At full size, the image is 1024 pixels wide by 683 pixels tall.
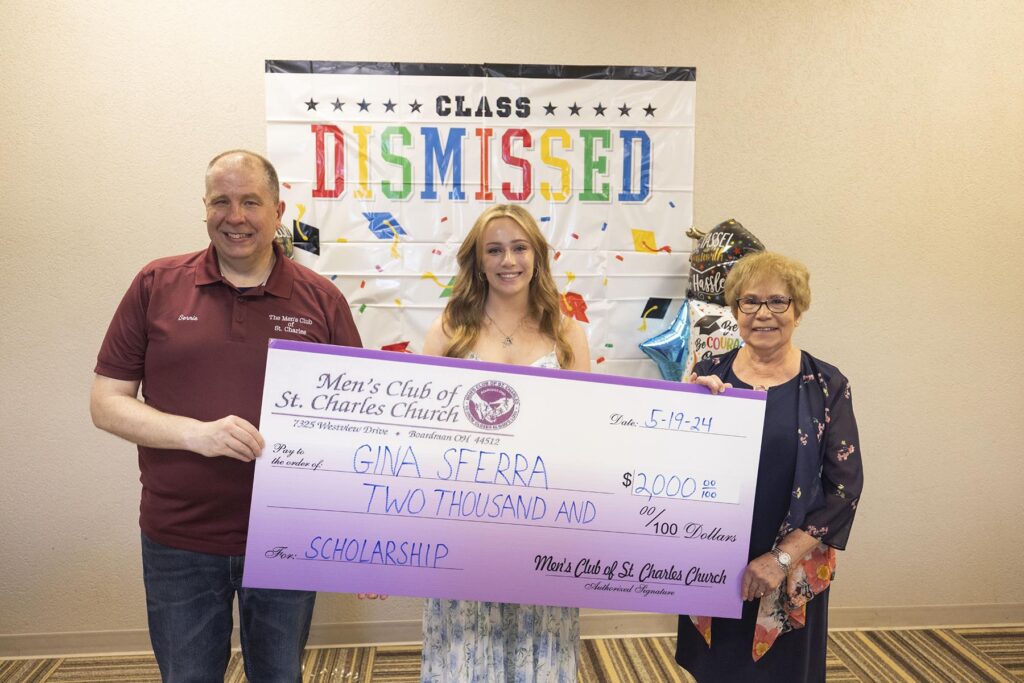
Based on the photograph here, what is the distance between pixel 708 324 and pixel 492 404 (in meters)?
1.23

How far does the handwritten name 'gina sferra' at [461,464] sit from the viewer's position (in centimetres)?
168

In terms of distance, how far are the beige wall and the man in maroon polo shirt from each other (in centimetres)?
125

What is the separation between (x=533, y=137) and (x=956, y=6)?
1.76m

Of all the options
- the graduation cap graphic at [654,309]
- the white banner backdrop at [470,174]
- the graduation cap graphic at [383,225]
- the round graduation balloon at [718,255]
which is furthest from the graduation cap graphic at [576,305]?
the graduation cap graphic at [383,225]

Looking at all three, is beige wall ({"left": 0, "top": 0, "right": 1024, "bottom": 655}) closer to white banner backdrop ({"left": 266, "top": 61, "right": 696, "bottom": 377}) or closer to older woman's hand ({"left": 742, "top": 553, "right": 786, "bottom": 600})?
white banner backdrop ({"left": 266, "top": 61, "right": 696, "bottom": 377})

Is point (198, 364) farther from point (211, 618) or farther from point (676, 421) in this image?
point (676, 421)

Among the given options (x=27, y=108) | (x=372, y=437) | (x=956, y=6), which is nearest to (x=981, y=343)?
(x=956, y=6)

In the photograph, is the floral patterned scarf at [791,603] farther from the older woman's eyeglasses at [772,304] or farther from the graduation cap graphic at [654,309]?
the graduation cap graphic at [654,309]

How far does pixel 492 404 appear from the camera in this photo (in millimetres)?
1694

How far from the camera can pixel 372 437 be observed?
168cm

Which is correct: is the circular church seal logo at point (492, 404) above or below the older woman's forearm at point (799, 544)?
above

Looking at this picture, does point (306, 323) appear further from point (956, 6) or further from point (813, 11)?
point (956, 6)

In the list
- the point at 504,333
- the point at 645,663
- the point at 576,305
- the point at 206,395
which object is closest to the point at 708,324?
the point at 576,305

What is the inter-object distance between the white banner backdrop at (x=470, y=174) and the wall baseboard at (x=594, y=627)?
1164 millimetres
